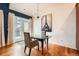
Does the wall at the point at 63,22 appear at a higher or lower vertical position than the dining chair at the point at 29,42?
higher

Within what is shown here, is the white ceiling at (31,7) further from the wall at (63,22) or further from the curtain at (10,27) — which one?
the curtain at (10,27)

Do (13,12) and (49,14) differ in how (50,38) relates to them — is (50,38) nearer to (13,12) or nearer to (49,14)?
(49,14)

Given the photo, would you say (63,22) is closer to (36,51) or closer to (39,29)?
(39,29)

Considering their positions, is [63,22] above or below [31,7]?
below

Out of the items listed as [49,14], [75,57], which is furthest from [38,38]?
[75,57]

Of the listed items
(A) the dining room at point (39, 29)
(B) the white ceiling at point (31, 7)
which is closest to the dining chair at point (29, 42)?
(A) the dining room at point (39, 29)

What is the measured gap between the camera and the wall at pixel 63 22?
1749mm

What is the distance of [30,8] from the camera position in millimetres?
1776

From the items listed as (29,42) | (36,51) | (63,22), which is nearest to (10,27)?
(29,42)

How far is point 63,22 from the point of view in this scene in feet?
5.82

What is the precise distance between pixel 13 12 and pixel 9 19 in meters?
0.13

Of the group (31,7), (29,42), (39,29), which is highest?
(31,7)

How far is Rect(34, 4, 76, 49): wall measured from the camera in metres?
1.75

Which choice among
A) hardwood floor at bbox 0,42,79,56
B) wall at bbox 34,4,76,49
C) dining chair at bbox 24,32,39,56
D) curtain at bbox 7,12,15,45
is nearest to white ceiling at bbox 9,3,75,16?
wall at bbox 34,4,76,49
